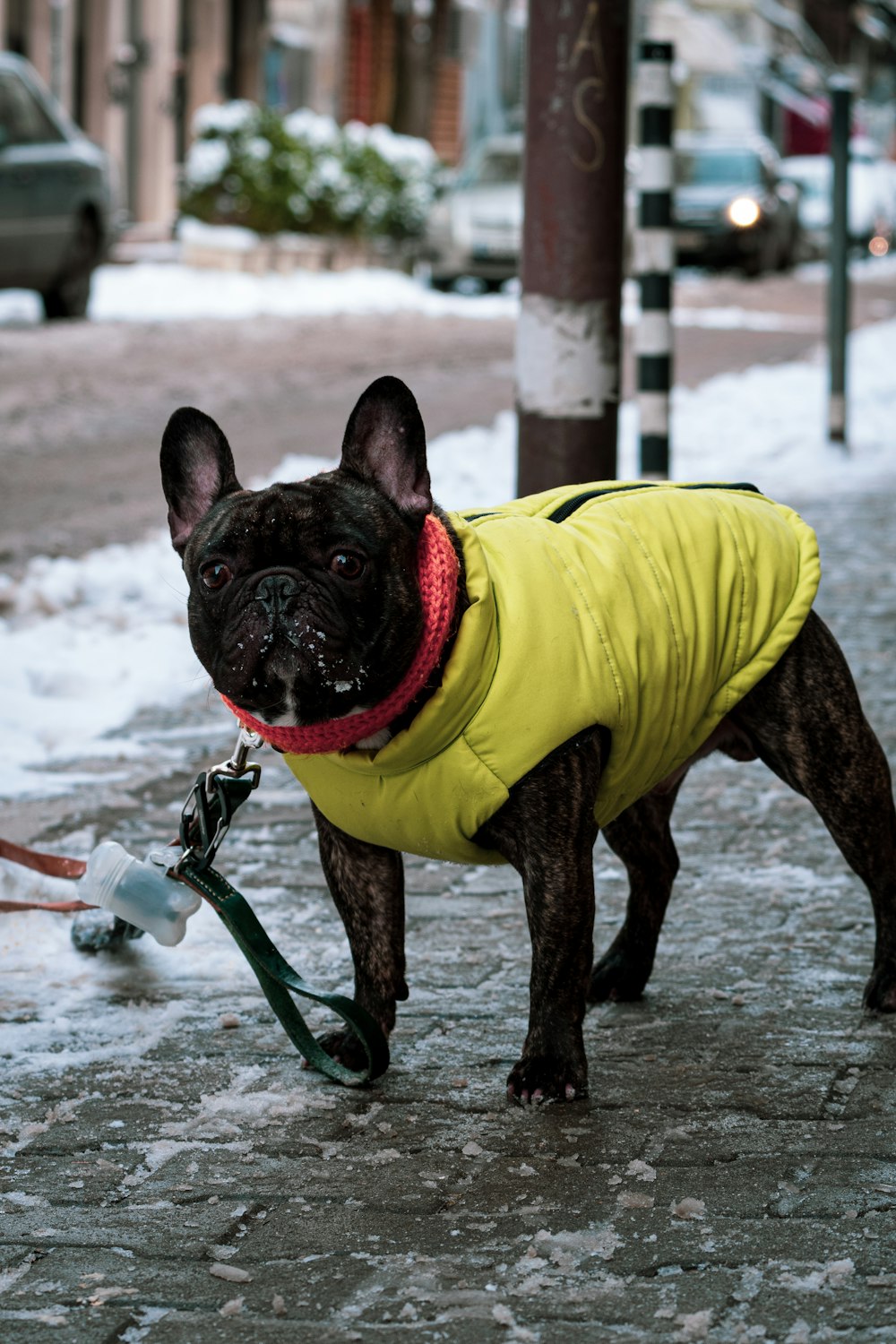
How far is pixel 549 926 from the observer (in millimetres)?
3311

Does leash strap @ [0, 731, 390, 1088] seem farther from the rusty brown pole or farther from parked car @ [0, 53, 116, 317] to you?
parked car @ [0, 53, 116, 317]

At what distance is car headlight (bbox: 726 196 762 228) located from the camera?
27.3 meters

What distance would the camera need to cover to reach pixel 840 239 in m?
11.4

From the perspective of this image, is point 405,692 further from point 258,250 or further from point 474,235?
point 474,235

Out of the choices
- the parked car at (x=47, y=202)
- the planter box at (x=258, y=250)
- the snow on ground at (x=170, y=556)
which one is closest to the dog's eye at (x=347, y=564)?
the snow on ground at (x=170, y=556)

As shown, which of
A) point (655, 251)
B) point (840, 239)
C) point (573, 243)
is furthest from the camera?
point (840, 239)

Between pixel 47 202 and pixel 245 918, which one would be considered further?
pixel 47 202

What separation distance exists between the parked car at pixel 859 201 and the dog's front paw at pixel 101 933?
29.0 meters

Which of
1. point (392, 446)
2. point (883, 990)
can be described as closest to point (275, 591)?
point (392, 446)

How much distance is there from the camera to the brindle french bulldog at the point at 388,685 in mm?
3084

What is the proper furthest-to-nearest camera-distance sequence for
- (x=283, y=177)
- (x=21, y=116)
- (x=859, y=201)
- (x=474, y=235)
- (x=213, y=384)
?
1. (x=859, y=201)
2. (x=283, y=177)
3. (x=474, y=235)
4. (x=21, y=116)
5. (x=213, y=384)

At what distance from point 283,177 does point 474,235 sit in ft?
8.49

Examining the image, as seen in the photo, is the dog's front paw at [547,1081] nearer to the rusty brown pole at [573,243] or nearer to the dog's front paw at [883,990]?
the dog's front paw at [883,990]

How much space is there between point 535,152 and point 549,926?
396 cm
